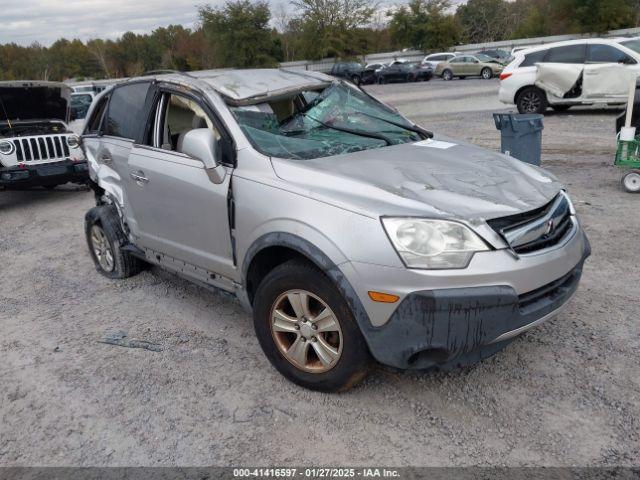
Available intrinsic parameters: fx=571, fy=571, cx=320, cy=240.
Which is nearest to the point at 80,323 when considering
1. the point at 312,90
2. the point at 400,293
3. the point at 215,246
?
the point at 215,246

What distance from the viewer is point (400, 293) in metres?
2.68

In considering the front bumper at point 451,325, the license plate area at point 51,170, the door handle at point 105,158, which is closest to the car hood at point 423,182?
the front bumper at point 451,325

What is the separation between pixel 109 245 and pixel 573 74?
11413 millimetres

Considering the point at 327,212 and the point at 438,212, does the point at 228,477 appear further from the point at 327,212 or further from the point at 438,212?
the point at 438,212

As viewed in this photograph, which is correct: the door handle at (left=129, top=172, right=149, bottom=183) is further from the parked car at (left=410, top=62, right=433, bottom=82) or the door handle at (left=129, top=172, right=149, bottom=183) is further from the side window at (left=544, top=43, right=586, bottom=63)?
the parked car at (left=410, top=62, right=433, bottom=82)

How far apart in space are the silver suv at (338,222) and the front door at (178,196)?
1 cm

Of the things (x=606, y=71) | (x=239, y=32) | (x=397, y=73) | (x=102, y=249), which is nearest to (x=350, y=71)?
(x=397, y=73)

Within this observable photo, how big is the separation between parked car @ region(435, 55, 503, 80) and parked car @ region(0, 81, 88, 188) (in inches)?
1080

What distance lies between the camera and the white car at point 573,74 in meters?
12.6

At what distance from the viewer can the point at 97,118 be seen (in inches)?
210

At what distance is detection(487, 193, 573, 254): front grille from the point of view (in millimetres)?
2822

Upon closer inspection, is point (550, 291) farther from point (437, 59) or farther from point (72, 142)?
point (437, 59)

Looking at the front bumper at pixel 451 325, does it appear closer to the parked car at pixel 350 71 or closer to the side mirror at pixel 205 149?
the side mirror at pixel 205 149

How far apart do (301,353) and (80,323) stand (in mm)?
2183
